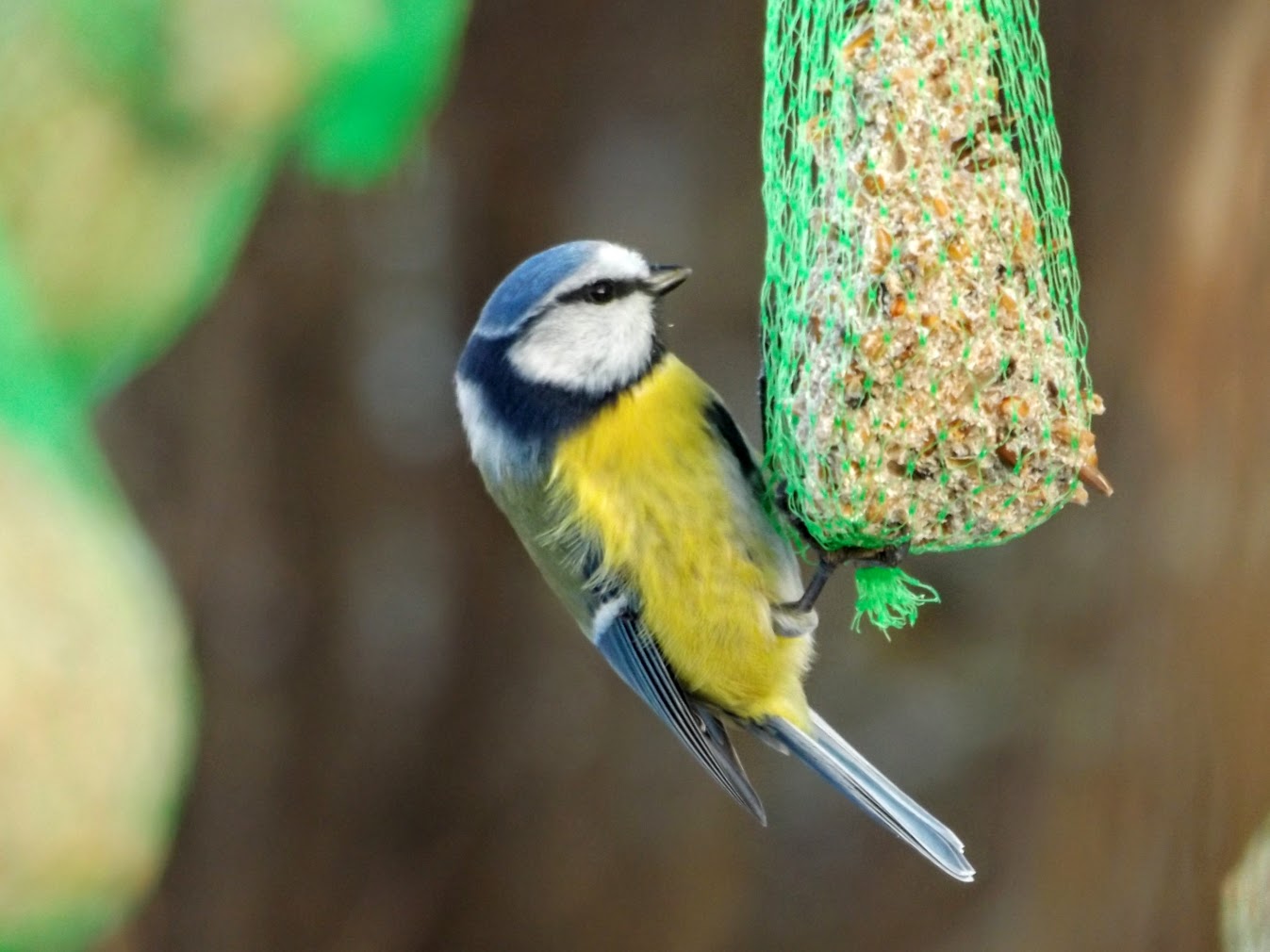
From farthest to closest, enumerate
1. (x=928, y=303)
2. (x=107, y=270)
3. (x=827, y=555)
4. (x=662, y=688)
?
(x=107, y=270), (x=662, y=688), (x=827, y=555), (x=928, y=303)

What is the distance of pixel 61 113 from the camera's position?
1655 mm

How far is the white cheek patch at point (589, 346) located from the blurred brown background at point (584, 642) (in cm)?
58

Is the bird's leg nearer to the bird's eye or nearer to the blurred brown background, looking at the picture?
the bird's eye

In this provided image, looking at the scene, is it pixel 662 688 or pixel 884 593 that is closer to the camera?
pixel 884 593

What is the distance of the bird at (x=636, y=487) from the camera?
1.09m

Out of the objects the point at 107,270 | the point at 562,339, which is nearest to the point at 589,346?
the point at 562,339

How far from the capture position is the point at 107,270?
67.2 inches

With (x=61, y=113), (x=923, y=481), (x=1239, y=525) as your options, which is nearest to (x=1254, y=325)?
(x=1239, y=525)

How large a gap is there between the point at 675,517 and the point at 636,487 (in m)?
0.04

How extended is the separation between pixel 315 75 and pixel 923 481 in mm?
1124

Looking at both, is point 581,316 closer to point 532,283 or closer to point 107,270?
point 532,283

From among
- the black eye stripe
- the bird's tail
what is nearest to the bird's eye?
the black eye stripe

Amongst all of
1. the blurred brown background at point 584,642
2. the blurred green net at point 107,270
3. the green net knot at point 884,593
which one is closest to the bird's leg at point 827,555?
the green net knot at point 884,593

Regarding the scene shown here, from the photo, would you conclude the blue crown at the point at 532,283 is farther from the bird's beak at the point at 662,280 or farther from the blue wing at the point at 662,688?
the blue wing at the point at 662,688
